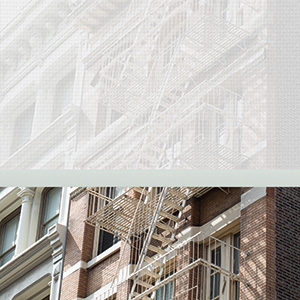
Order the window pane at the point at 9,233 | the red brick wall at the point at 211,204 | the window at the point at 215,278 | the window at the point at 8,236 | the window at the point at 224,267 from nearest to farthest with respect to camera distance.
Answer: the window at the point at 224,267 < the window at the point at 215,278 < the red brick wall at the point at 211,204 < the window at the point at 8,236 < the window pane at the point at 9,233

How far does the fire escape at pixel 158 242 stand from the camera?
16.0 meters

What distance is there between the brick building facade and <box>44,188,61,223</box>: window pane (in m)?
4.90

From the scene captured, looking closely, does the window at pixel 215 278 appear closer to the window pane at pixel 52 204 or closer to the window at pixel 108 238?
the window at pixel 108 238

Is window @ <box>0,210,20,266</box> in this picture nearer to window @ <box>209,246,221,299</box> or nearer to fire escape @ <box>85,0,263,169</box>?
window @ <box>209,246,221,299</box>

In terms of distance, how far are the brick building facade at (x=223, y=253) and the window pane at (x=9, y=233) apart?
7108 mm

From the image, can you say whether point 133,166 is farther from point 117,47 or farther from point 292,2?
point 292,2

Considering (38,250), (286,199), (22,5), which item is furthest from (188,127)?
(38,250)

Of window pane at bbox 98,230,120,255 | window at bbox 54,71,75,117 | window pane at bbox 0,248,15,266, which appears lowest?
window at bbox 54,71,75,117

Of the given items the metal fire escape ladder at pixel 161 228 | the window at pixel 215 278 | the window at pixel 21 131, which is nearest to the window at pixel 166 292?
the metal fire escape ladder at pixel 161 228

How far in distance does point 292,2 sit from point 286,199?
11.8 meters

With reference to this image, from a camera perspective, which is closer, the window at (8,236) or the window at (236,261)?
the window at (236,261)

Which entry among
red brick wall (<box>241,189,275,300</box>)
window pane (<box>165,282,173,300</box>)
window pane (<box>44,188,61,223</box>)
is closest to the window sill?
window pane (<box>165,282,173,300</box>)

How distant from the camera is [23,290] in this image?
22.8m

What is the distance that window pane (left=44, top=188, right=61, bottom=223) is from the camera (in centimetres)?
2412
